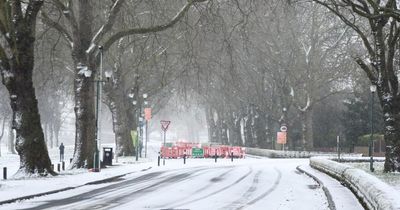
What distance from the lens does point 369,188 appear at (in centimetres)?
1459

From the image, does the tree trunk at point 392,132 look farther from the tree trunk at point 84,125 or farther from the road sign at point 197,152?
the road sign at point 197,152

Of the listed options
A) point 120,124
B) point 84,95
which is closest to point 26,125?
point 84,95

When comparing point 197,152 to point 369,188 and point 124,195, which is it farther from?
point 369,188

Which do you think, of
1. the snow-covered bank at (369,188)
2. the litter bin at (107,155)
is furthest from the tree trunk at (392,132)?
the litter bin at (107,155)

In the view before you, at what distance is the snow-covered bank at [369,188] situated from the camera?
11.5m

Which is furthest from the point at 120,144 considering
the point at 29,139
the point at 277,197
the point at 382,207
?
the point at 382,207

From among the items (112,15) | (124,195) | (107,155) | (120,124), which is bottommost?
(124,195)

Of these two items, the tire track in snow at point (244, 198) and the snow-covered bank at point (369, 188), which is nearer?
the snow-covered bank at point (369, 188)

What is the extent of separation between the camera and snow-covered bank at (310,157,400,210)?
1154 centimetres

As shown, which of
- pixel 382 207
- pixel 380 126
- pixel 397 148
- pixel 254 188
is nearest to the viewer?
pixel 382 207

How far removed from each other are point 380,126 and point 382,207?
5450cm

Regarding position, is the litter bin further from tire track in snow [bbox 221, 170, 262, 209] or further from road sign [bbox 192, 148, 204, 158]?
road sign [bbox 192, 148, 204, 158]

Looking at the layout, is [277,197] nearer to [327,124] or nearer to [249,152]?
[249,152]

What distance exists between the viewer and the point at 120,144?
48594mm
